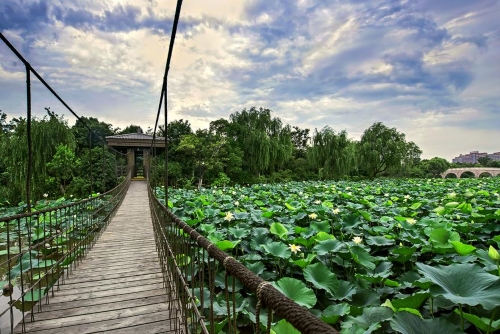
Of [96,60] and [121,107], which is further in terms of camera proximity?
[121,107]

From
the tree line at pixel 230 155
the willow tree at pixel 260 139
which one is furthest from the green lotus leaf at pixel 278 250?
the willow tree at pixel 260 139

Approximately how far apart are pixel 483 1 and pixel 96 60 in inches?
283

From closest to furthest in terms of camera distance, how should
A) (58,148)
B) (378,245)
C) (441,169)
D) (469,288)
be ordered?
(469,288)
(378,245)
(58,148)
(441,169)

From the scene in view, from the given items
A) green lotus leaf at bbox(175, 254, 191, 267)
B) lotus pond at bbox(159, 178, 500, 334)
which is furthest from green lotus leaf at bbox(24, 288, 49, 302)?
lotus pond at bbox(159, 178, 500, 334)

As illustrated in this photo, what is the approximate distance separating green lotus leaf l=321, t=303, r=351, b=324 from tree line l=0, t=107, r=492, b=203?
37.2 ft

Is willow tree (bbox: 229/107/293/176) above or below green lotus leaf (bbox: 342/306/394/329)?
above

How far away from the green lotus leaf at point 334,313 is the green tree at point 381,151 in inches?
705

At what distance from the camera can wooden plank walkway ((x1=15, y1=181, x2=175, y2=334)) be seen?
1639mm

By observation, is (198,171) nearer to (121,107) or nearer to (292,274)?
(121,107)

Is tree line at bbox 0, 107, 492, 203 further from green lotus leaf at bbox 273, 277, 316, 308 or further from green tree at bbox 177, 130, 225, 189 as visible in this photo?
green lotus leaf at bbox 273, 277, 316, 308

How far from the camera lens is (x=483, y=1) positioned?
13.9 feet

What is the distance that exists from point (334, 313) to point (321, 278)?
272 millimetres

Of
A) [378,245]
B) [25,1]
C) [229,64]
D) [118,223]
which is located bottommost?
[118,223]

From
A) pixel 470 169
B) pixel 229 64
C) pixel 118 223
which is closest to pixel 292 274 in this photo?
pixel 118 223
